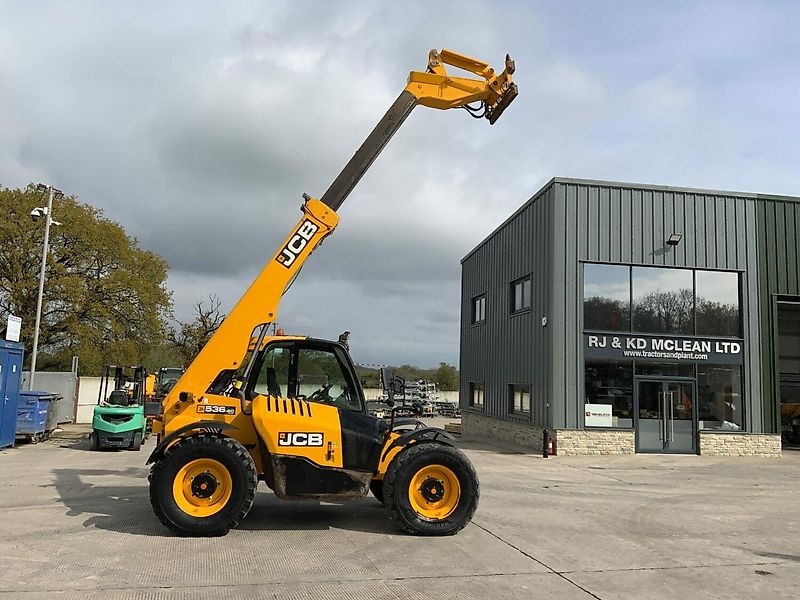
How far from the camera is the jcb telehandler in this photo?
7.88m

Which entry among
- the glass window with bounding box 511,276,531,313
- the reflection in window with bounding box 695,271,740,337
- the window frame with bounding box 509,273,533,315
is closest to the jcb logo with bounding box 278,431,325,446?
the window frame with bounding box 509,273,533,315

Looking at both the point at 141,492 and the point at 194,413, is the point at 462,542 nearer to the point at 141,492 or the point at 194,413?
the point at 194,413

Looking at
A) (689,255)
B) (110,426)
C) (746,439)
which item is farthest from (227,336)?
(746,439)

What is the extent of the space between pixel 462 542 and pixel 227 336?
4009 mm

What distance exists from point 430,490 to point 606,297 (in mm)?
12959

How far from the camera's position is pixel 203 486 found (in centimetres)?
793

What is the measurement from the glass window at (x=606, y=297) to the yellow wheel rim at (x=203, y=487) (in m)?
13.8

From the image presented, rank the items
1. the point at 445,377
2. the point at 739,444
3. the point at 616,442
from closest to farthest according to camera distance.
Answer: the point at 616,442 → the point at 739,444 → the point at 445,377

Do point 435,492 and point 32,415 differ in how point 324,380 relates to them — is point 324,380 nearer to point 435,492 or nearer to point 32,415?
point 435,492

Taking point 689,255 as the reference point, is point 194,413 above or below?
below

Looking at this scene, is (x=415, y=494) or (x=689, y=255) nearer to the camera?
(x=415, y=494)

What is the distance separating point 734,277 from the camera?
20406 millimetres

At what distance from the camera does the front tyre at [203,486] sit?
7754mm

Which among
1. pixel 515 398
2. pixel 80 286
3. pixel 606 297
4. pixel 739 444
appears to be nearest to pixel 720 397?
pixel 739 444
